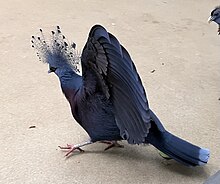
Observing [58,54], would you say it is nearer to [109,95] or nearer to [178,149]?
[109,95]

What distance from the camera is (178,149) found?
1.33 metres

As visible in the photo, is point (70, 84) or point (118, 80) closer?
point (118, 80)

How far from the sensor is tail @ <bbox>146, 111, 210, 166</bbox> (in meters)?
1.34

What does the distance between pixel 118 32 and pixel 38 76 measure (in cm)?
67

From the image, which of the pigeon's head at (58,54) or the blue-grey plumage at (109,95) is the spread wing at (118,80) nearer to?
the blue-grey plumage at (109,95)

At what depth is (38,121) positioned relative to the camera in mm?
1583

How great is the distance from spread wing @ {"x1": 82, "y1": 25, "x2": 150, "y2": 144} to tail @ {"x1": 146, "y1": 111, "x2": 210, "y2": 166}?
0.39 ft

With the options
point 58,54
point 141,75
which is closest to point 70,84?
point 58,54

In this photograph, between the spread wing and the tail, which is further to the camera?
the tail

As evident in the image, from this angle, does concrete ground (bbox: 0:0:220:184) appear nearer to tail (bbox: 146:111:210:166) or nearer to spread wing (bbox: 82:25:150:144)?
tail (bbox: 146:111:210:166)

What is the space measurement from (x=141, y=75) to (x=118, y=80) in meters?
0.77

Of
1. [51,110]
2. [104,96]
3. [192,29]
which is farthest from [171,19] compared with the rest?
[104,96]

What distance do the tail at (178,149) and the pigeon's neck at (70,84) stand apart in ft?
0.85

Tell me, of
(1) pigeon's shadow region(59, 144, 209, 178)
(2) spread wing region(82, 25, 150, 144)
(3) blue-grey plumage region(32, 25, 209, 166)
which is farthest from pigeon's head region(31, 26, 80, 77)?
(1) pigeon's shadow region(59, 144, 209, 178)
